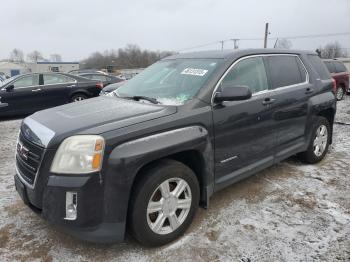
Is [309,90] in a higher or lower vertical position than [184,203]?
higher

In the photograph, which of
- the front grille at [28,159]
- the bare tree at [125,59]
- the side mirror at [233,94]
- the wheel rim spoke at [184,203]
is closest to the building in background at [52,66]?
the bare tree at [125,59]

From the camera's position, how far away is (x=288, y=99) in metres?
4.18

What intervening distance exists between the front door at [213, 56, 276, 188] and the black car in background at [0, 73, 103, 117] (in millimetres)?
7748

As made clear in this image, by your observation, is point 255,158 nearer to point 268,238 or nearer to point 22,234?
point 268,238

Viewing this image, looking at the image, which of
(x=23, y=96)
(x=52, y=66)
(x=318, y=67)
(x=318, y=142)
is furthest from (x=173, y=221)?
(x=52, y=66)

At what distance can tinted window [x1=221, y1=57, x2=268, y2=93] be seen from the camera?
357cm

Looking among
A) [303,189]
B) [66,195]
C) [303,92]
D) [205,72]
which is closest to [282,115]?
[303,92]

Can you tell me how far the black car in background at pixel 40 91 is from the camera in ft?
30.8

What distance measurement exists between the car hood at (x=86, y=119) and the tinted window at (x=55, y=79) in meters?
7.28

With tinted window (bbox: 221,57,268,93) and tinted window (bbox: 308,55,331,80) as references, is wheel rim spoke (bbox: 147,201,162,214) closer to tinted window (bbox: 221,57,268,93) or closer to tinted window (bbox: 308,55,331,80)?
tinted window (bbox: 221,57,268,93)

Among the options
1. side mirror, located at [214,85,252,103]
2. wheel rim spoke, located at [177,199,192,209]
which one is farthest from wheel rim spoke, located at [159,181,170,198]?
side mirror, located at [214,85,252,103]

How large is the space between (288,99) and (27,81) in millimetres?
8242

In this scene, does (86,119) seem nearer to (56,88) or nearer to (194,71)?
(194,71)

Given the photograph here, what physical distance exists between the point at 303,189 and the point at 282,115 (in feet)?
3.29
